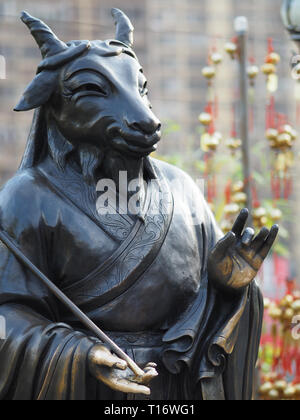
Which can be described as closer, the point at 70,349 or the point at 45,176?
the point at 70,349

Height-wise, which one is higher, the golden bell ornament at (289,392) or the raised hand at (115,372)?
the raised hand at (115,372)

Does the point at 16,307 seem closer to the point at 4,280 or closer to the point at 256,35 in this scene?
the point at 4,280

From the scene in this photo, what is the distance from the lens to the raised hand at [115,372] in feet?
12.5

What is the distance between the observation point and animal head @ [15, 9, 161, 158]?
4.09 metres

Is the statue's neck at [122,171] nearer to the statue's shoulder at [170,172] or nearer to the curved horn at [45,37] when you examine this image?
the statue's shoulder at [170,172]

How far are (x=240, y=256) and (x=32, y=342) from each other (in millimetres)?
900

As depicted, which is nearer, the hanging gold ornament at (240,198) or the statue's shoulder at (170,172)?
the statue's shoulder at (170,172)

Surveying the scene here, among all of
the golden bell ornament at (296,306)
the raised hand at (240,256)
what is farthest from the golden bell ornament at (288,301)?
the raised hand at (240,256)

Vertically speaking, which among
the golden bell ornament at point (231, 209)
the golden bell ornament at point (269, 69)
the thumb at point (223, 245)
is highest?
the golden bell ornament at point (269, 69)

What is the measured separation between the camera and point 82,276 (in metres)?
4.13

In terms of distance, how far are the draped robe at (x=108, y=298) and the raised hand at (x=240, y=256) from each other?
5.3 inches

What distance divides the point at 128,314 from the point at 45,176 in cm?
66
